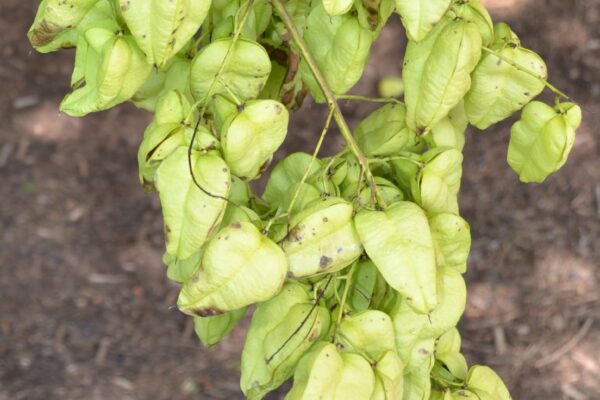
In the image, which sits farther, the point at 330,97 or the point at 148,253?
the point at 148,253

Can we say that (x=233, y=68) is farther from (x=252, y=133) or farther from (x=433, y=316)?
(x=433, y=316)

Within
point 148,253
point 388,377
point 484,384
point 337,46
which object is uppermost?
point 337,46

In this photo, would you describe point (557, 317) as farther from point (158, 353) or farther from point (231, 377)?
point (158, 353)

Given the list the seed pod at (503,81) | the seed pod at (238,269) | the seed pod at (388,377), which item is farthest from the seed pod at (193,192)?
the seed pod at (503,81)

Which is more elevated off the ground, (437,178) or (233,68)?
(233,68)

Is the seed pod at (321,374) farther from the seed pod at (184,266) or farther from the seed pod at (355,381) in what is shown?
the seed pod at (184,266)

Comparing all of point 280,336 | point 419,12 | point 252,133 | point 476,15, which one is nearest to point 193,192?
point 252,133

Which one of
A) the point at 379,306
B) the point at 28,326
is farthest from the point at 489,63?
the point at 28,326

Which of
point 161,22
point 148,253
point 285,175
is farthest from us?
point 148,253
